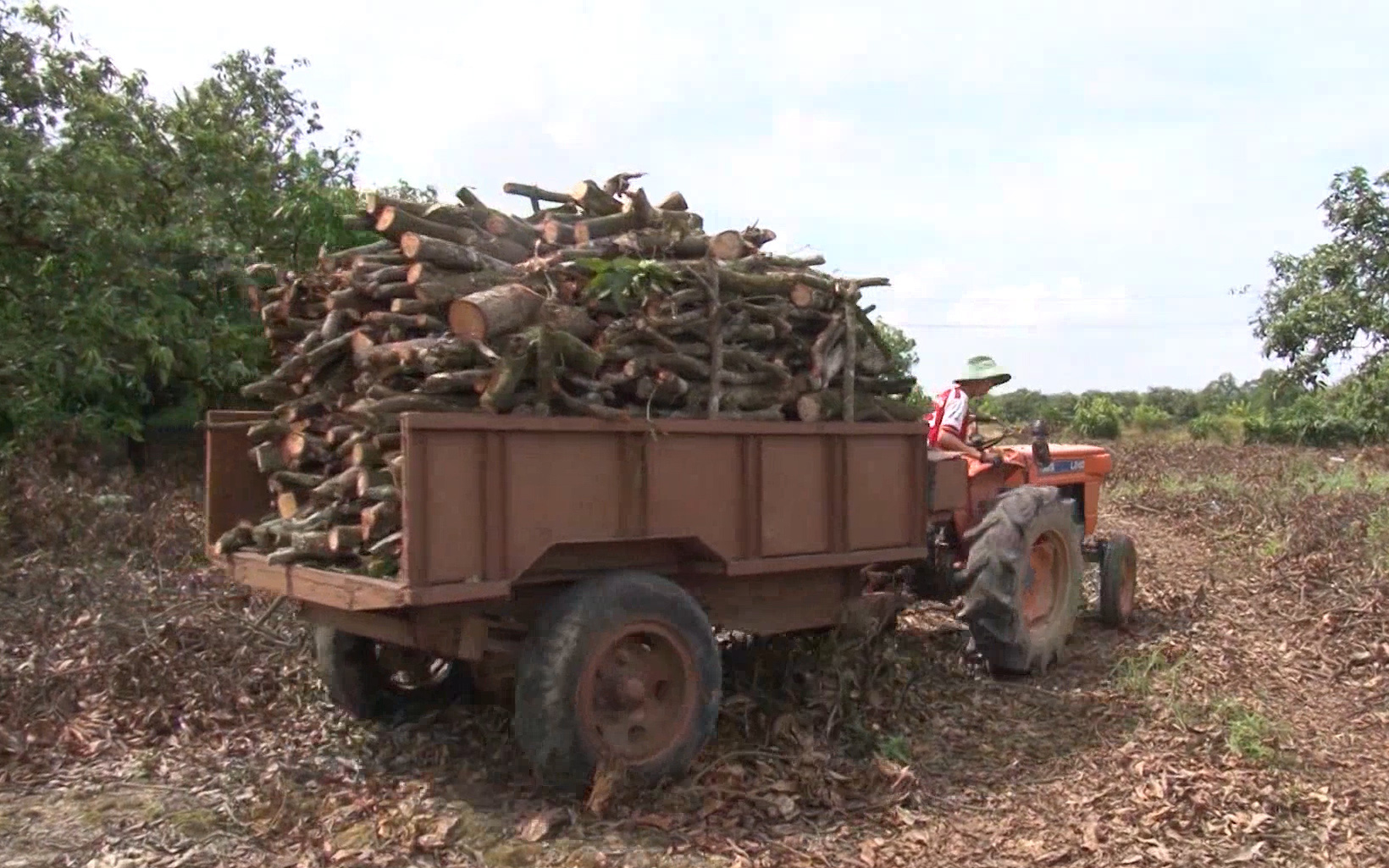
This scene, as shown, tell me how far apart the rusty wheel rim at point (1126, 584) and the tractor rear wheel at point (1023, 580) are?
77 cm

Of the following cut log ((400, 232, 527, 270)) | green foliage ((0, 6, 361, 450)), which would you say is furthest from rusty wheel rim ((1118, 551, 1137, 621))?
green foliage ((0, 6, 361, 450))

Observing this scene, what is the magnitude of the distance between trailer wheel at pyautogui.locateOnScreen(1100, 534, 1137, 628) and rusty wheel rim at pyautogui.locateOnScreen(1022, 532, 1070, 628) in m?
0.72

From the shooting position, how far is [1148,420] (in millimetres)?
31594

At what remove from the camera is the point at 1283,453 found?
2284cm

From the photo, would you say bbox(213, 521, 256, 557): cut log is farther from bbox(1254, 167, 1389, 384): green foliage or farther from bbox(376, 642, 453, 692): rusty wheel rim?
bbox(1254, 167, 1389, 384): green foliage

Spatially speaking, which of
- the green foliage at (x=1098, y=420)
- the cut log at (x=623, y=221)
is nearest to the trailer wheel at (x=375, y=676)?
the cut log at (x=623, y=221)

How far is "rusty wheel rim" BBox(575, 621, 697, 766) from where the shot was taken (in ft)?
18.7

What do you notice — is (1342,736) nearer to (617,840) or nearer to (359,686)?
(617,840)

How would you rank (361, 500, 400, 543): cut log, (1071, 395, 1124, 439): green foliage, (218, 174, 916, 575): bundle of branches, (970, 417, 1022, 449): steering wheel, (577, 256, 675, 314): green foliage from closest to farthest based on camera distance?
(361, 500, 400, 543): cut log → (218, 174, 916, 575): bundle of branches → (577, 256, 675, 314): green foliage → (970, 417, 1022, 449): steering wheel → (1071, 395, 1124, 439): green foliage

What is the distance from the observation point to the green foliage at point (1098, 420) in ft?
100

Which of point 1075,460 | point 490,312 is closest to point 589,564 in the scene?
point 490,312

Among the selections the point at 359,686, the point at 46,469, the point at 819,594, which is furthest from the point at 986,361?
the point at 46,469

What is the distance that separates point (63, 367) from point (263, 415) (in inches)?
170

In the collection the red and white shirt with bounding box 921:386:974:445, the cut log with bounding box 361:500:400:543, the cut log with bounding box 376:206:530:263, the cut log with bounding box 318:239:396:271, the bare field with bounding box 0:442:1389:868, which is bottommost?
the bare field with bounding box 0:442:1389:868
